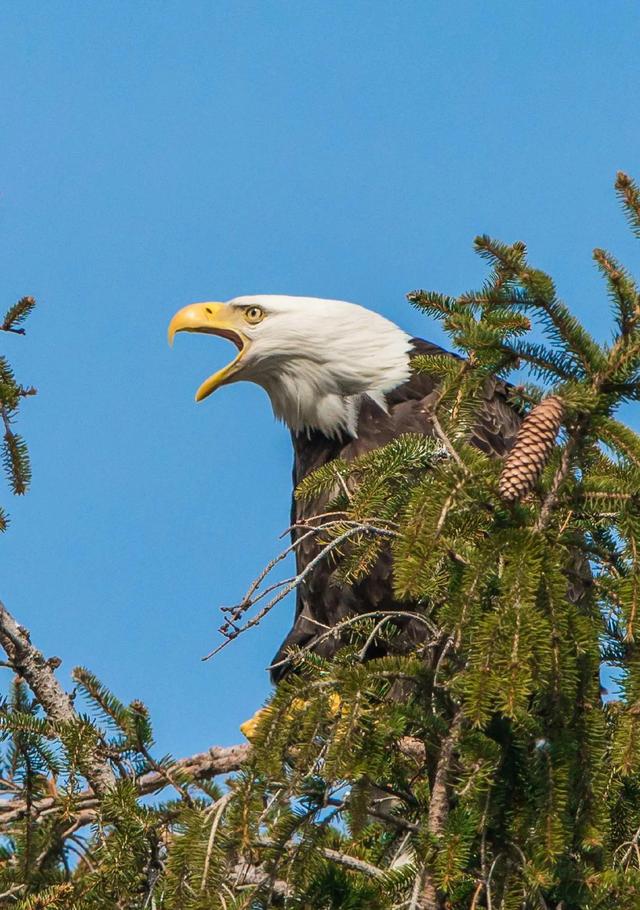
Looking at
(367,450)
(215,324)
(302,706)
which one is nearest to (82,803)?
(302,706)

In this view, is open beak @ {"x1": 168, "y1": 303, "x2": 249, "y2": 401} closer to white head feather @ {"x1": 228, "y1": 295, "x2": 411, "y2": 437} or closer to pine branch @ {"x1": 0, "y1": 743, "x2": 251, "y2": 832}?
white head feather @ {"x1": 228, "y1": 295, "x2": 411, "y2": 437}

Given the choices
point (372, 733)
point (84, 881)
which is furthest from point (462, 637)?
point (84, 881)

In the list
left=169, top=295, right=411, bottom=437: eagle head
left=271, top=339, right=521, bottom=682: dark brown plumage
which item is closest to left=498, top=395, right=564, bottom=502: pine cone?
left=271, top=339, right=521, bottom=682: dark brown plumage

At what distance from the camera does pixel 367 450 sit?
5172 mm

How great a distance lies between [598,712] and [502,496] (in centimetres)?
43

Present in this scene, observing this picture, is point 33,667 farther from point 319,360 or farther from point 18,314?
point 319,360

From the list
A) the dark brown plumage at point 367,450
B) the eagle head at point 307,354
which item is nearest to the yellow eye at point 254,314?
the eagle head at point 307,354

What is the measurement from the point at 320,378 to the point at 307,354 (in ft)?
0.39

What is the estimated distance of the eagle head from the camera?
543 cm

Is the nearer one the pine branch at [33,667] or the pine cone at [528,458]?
the pine cone at [528,458]

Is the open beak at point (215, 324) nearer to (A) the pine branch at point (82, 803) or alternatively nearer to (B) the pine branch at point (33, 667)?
(B) the pine branch at point (33, 667)

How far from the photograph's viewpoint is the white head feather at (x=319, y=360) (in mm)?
5441

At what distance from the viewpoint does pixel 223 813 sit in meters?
2.31

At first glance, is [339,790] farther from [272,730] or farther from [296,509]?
[296,509]
